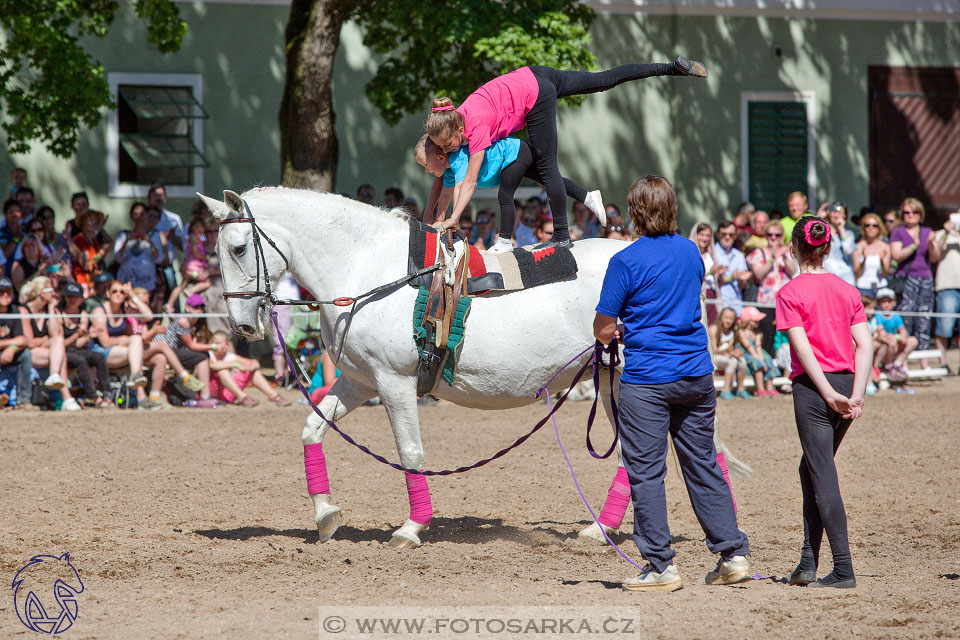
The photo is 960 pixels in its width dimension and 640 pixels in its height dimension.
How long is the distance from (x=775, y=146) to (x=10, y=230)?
40.1ft

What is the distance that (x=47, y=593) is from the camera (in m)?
5.26

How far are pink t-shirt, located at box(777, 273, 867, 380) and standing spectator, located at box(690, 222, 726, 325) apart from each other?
26.8 feet

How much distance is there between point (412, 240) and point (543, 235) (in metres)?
7.00

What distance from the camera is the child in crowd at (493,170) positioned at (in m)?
6.36

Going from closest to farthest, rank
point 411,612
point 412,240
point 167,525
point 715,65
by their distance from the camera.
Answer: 1. point 411,612
2. point 412,240
3. point 167,525
4. point 715,65

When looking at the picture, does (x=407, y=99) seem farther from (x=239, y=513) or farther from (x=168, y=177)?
(x=239, y=513)

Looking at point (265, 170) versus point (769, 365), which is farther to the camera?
point (265, 170)

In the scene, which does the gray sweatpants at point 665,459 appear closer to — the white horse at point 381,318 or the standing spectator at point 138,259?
the white horse at point 381,318

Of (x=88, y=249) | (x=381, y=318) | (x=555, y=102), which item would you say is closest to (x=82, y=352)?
(x=88, y=249)

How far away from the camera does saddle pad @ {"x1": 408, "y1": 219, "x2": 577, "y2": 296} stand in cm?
622

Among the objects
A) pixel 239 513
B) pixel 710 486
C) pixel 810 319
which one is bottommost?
pixel 239 513

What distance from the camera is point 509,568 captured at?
5.79 meters

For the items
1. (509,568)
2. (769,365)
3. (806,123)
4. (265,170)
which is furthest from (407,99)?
(509,568)

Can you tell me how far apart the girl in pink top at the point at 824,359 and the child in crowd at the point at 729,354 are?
772cm
